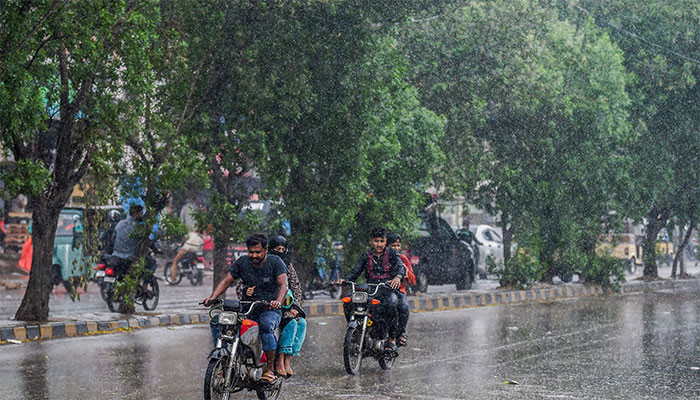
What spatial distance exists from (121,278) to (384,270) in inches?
280

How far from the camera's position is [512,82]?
79.9 ft

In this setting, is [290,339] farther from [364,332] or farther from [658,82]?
[658,82]

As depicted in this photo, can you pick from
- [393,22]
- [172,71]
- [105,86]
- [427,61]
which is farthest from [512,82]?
[105,86]

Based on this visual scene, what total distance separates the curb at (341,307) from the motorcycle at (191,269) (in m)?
6.75

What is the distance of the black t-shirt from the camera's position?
8.48 metres

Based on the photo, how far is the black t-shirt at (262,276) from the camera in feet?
27.8

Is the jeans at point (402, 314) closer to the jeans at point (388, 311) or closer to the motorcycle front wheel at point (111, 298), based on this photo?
the jeans at point (388, 311)

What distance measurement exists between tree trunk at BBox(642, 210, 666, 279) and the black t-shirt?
91.9 ft

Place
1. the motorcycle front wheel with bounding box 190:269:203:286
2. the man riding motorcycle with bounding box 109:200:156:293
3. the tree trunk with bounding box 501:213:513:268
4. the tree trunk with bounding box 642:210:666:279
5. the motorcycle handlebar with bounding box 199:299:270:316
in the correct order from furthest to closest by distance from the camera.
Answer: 1. the tree trunk with bounding box 642:210:666:279
2. the tree trunk with bounding box 501:213:513:268
3. the motorcycle front wheel with bounding box 190:269:203:286
4. the man riding motorcycle with bounding box 109:200:156:293
5. the motorcycle handlebar with bounding box 199:299:270:316

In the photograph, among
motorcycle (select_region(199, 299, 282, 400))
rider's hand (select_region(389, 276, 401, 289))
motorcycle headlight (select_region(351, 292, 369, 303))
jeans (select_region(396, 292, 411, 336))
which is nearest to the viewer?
motorcycle (select_region(199, 299, 282, 400))

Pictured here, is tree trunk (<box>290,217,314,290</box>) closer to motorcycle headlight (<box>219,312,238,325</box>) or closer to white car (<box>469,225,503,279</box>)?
white car (<box>469,225,503,279</box>)

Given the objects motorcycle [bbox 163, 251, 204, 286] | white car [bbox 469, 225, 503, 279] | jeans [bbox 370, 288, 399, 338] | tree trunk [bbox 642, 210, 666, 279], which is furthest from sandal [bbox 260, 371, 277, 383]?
tree trunk [bbox 642, 210, 666, 279]

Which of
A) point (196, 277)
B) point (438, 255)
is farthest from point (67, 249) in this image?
point (438, 255)

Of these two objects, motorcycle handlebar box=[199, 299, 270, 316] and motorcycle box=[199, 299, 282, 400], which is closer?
motorcycle box=[199, 299, 282, 400]
